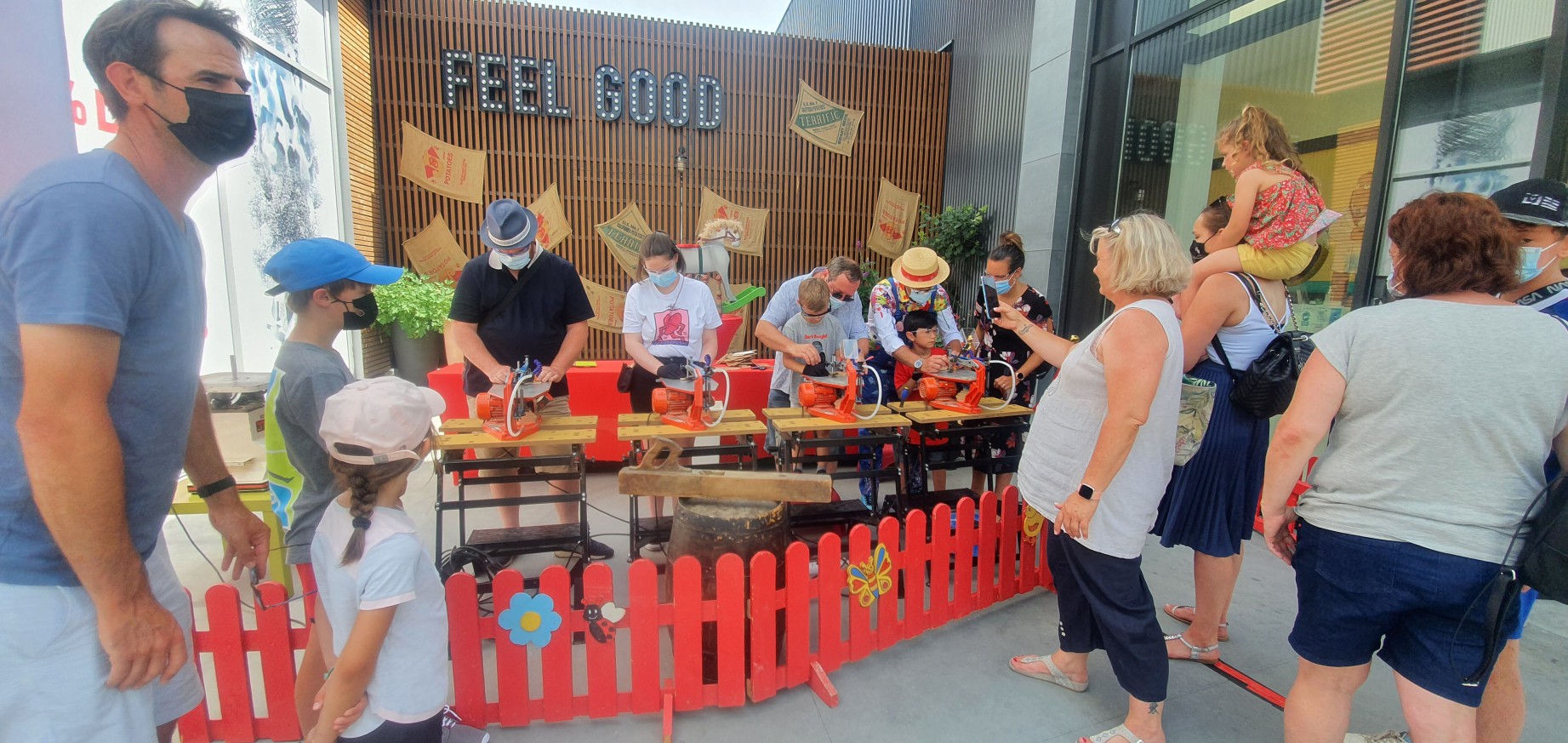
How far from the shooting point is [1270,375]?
243 cm

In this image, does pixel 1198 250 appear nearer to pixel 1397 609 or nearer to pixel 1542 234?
pixel 1542 234

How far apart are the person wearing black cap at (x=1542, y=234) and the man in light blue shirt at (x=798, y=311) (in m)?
2.77

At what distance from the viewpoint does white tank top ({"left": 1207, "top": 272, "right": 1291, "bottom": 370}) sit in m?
2.59

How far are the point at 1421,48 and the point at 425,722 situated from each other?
6026mm

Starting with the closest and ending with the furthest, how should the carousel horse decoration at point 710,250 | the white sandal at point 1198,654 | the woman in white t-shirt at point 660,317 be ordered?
the white sandal at point 1198,654, the woman in white t-shirt at point 660,317, the carousel horse decoration at point 710,250

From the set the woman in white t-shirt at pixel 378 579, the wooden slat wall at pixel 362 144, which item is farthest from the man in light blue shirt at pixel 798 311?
the wooden slat wall at pixel 362 144

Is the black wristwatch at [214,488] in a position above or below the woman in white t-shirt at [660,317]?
below

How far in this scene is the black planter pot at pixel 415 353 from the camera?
26.7 feet

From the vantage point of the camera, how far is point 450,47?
8.84 metres

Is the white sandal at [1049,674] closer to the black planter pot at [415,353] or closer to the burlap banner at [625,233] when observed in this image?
the black planter pot at [415,353]

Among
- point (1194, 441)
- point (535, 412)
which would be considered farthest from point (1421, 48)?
point (535, 412)

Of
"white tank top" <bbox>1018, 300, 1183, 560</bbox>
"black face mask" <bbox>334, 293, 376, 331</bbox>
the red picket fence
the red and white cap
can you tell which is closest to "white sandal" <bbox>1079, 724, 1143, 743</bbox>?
"white tank top" <bbox>1018, 300, 1183, 560</bbox>

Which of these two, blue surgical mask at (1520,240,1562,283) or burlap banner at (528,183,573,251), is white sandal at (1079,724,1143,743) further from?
burlap banner at (528,183,573,251)

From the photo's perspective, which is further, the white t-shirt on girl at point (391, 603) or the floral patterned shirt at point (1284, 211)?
the floral patterned shirt at point (1284, 211)
